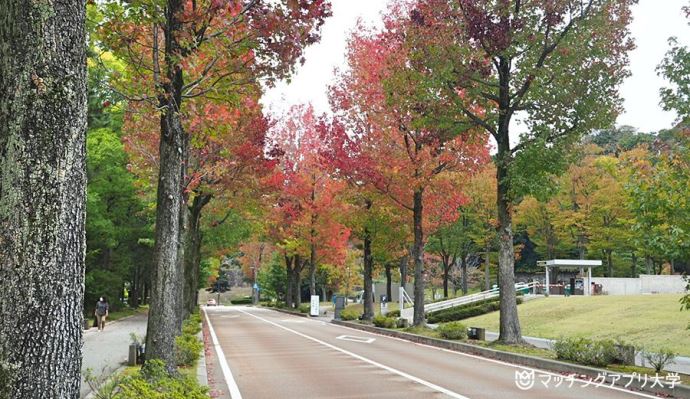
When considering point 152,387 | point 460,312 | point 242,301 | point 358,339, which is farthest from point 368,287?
point 242,301

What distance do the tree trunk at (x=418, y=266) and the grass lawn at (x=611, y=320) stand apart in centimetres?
407

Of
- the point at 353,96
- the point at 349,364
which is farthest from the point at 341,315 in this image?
the point at 349,364

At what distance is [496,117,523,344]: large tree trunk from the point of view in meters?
15.0

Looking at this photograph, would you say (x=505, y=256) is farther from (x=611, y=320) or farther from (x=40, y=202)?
(x=40, y=202)

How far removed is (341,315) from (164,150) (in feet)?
77.6

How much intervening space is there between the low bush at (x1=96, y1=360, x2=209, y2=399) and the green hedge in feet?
78.5

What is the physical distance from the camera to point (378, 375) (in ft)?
36.3

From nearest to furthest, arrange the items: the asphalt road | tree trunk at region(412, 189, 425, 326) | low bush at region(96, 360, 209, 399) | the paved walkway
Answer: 1. low bush at region(96, 360, 209, 399)
2. the asphalt road
3. the paved walkway
4. tree trunk at region(412, 189, 425, 326)

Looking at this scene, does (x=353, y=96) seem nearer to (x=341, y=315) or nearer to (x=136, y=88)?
(x=341, y=315)

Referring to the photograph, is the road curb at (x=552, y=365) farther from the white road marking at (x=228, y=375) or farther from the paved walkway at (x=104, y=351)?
the paved walkway at (x=104, y=351)

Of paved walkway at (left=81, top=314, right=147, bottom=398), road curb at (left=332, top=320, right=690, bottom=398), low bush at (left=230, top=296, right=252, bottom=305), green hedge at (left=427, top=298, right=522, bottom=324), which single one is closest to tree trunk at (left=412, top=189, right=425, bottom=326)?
road curb at (left=332, top=320, right=690, bottom=398)

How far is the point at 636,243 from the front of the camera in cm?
955

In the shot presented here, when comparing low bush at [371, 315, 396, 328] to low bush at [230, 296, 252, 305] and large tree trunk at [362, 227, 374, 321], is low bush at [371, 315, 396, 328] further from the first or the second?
low bush at [230, 296, 252, 305]

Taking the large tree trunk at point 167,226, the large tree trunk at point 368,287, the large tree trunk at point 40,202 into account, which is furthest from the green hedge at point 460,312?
the large tree trunk at point 40,202
